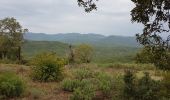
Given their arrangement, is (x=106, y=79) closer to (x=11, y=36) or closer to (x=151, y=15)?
(x=151, y=15)

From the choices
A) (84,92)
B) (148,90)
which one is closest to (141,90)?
(148,90)

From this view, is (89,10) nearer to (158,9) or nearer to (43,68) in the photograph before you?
(158,9)

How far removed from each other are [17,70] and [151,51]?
46.4ft

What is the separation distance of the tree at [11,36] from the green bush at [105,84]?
148ft

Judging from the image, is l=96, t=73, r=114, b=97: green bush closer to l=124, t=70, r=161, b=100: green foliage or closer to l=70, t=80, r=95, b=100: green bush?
l=70, t=80, r=95, b=100: green bush

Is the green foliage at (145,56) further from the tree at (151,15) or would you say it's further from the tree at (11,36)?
the tree at (11,36)

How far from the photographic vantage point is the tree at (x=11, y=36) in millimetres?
64125

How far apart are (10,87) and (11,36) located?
4876 cm

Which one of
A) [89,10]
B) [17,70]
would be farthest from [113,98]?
[17,70]

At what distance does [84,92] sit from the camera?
1736 cm

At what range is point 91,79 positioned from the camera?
66.6ft

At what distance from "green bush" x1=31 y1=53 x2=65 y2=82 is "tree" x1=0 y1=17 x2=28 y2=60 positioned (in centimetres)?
4317

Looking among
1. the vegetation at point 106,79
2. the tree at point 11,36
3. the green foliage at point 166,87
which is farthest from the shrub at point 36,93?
the tree at point 11,36

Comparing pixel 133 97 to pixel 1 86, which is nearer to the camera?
pixel 133 97
